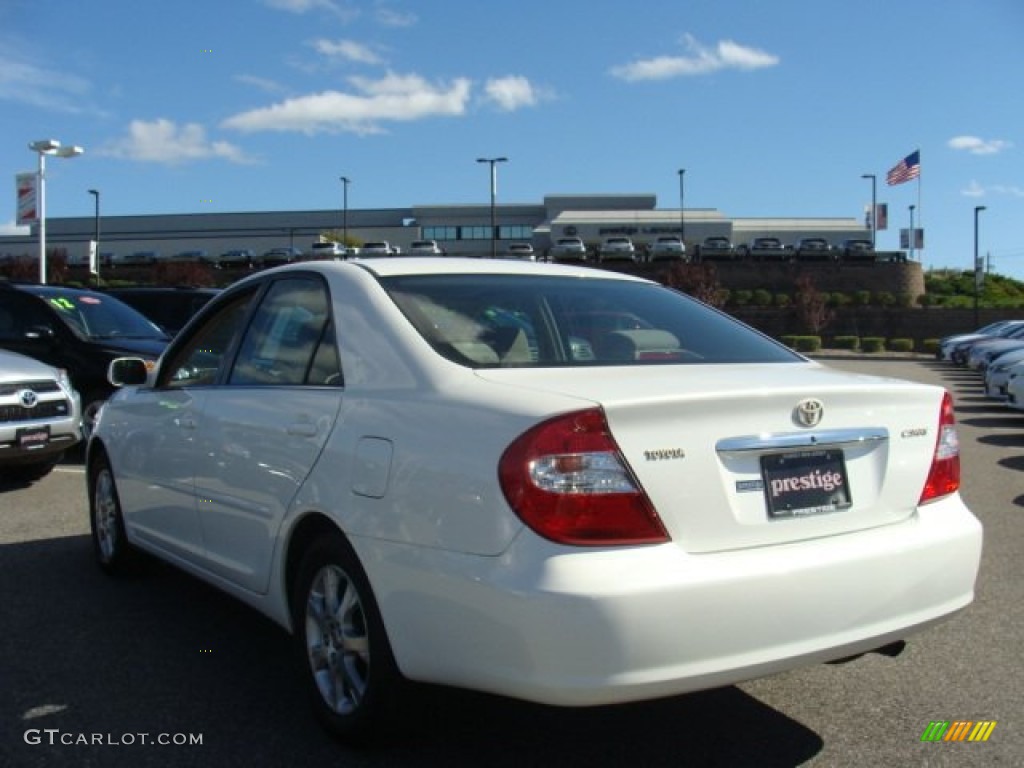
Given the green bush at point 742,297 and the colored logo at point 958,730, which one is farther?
the green bush at point 742,297

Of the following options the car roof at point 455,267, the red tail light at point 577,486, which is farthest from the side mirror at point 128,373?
the red tail light at point 577,486

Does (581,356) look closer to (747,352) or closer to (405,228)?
(747,352)

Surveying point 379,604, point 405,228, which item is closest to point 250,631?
point 379,604

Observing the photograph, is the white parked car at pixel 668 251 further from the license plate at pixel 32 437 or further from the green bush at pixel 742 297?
the license plate at pixel 32 437

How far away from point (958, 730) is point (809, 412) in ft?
4.66

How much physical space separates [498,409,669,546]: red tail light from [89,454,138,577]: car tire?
330 cm

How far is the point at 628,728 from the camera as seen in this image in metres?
3.50

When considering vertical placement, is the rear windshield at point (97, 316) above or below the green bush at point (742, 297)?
below

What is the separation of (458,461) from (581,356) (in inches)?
39.9

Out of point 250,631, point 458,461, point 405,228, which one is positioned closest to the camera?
point 458,461

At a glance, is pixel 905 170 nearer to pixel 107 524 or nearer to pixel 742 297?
pixel 742 297

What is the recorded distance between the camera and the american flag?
51.1 m

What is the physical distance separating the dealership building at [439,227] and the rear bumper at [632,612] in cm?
7086

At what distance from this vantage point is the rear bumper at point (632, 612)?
2.61m
